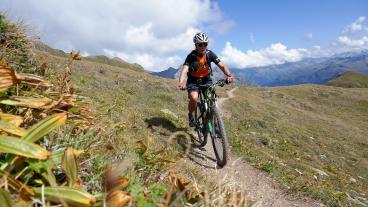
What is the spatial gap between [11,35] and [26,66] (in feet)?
2.23

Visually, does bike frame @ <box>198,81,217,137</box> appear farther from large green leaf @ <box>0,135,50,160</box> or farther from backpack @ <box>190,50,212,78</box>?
large green leaf @ <box>0,135,50,160</box>

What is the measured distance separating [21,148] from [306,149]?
26459 mm

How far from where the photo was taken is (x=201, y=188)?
413cm

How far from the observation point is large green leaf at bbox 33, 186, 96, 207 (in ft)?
10.0

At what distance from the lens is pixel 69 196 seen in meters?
3.10

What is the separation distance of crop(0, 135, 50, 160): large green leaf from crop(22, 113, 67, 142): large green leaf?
316mm

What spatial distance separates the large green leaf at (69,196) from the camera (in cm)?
306

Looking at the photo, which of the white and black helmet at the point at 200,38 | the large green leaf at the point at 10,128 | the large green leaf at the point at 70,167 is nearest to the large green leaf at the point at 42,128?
the large green leaf at the point at 10,128

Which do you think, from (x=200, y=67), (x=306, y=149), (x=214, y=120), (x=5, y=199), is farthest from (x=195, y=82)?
(x=306, y=149)

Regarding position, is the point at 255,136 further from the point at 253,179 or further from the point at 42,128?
the point at 42,128

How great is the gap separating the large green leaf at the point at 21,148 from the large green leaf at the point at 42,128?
1.04ft

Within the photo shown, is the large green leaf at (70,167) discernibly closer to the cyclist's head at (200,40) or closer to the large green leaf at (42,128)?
the large green leaf at (42,128)

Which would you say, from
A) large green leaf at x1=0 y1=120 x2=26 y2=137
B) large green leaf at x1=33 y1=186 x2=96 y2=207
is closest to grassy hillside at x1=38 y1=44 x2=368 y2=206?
large green leaf at x1=0 y1=120 x2=26 y2=137

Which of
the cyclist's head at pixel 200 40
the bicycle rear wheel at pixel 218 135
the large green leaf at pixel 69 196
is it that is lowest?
the bicycle rear wheel at pixel 218 135
